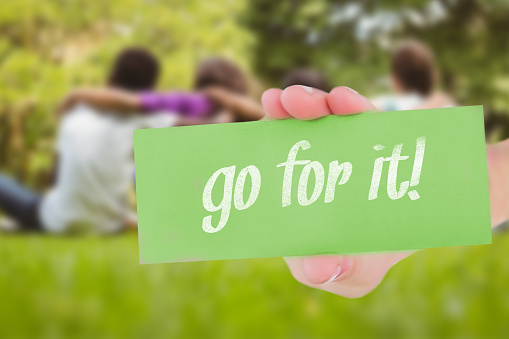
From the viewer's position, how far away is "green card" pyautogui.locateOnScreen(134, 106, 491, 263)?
46 centimetres

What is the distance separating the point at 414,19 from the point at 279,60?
5.88ft

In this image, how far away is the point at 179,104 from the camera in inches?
114

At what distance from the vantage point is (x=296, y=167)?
0.46 m

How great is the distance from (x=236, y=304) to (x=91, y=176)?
1.89 m

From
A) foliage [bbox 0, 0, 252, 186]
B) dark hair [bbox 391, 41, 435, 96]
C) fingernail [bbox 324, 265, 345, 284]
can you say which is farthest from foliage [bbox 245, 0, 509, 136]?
fingernail [bbox 324, 265, 345, 284]

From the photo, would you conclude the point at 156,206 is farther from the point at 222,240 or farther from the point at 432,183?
the point at 432,183

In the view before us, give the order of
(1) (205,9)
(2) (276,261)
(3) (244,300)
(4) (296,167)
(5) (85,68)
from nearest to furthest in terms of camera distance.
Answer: (4) (296,167) < (3) (244,300) < (2) (276,261) < (5) (85,68) < (1) (205,9)

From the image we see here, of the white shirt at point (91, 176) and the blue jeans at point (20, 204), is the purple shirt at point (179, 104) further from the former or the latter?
the blue jeans at point (20, 204)

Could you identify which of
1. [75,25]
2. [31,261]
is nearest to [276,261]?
[31,261]

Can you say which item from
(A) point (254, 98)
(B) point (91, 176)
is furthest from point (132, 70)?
(A) point (254, 98)

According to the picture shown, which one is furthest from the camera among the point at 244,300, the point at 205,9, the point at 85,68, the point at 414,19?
the point at 414,19

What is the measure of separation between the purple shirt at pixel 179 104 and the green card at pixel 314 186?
2.18m

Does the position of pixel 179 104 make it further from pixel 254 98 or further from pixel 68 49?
pixel 68 49

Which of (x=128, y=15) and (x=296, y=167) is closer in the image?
(x=296, y=167)
